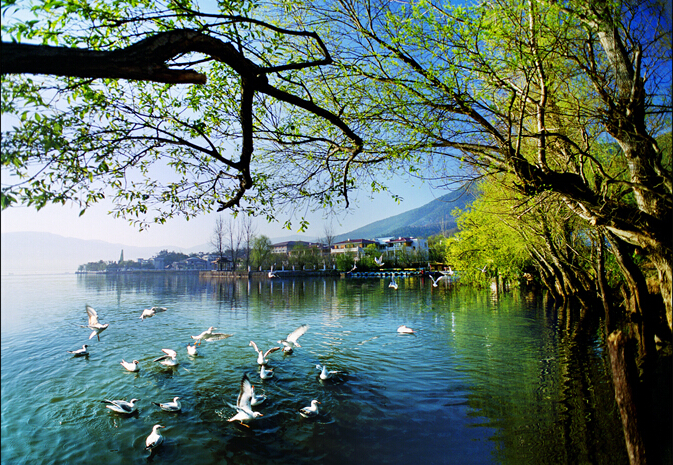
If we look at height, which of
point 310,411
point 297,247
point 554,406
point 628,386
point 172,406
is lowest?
point 554,406

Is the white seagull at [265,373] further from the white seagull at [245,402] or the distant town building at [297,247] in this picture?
the distant town building at [297,247]

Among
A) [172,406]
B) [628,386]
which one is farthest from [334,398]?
[628,386]

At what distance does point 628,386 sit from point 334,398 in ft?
19.0

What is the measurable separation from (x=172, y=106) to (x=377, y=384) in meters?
7.89

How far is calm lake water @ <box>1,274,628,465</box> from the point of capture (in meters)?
6.65

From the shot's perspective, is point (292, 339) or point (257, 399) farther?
point (292, 339)

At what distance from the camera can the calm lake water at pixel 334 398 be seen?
6.65 metres

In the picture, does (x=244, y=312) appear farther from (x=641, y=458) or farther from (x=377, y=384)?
(x=641, y=458)

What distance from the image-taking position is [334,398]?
29.9 feet

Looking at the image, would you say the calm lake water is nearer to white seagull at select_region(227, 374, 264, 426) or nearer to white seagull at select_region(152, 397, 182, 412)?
white seagull at select_region(152, 397, 182, 412)

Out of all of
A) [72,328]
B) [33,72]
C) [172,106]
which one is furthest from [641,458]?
[72,328]

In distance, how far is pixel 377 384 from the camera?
393 inches

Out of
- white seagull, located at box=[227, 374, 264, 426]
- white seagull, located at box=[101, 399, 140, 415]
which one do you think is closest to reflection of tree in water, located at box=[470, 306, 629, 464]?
white seagull, located at box=[227, 374, 264, 426]

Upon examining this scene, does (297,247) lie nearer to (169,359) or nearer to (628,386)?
(169,359)
